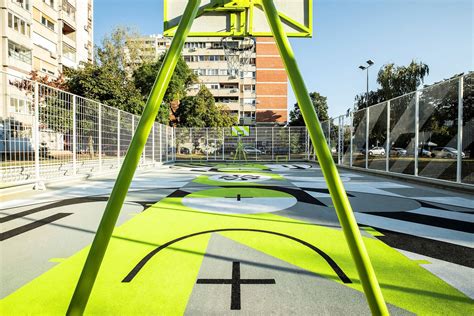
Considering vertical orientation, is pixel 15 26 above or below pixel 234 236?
above

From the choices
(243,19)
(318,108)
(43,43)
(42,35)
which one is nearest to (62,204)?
(243,19)

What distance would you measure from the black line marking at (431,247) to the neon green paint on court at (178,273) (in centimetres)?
23

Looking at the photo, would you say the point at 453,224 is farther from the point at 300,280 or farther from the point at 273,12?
the point at 273,12

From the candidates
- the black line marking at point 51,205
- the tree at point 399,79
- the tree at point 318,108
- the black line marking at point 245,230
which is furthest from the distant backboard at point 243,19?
the tree at point 318,108

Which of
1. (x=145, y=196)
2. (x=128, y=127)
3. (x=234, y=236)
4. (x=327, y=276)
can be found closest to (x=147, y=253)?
(x=234, y=236)

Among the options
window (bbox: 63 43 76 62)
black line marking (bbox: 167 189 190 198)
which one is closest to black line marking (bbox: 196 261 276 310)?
black line marking (bbox: 167 189 190 198)

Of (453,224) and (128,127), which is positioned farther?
(128,127)

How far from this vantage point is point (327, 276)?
7.18ft

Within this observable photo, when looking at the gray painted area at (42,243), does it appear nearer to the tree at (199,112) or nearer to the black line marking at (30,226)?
the black line marking at (30,226)

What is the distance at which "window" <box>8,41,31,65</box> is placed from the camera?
83.0 ft

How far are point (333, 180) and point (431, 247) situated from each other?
2.55 meters

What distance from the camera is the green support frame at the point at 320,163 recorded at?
3.59 ft

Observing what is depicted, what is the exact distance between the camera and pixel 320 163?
3.78 feet

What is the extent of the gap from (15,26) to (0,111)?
2961 centimetres
